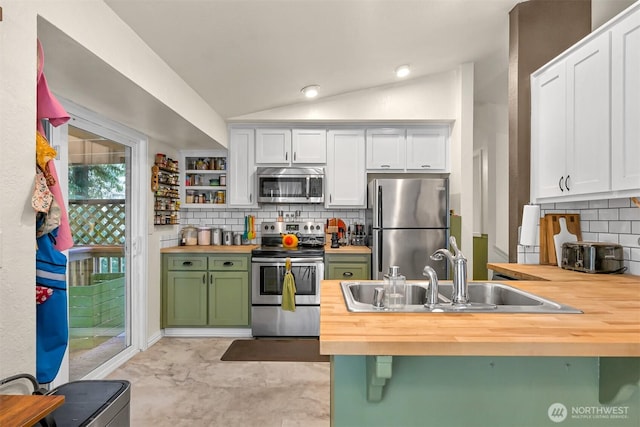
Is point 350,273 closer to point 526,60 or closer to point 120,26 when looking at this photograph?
point 526,60

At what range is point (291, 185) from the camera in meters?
4.23

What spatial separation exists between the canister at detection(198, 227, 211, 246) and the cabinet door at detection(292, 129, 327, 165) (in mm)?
1324

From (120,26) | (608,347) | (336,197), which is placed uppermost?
(120,26)

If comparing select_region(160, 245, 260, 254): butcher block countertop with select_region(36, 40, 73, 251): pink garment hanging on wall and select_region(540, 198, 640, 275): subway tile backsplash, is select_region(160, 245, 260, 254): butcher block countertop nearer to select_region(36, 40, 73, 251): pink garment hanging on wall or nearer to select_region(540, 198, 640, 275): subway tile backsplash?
select_region(36, 40, 73, 251): pink garment hanging on wall

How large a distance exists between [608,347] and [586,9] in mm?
2796

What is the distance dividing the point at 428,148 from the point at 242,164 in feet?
6.93

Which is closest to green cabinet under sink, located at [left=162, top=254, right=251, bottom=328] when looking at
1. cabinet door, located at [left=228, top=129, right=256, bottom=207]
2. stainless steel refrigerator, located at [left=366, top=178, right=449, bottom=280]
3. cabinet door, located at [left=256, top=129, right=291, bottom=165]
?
cabinet door, located at [left=228, top=129, right=256, bottom=207]

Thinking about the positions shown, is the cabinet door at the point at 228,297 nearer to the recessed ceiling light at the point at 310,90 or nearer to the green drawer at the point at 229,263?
the green drawer at the point at 229,263

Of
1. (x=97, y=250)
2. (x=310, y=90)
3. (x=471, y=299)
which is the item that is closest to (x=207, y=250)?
(x=97, y=250)

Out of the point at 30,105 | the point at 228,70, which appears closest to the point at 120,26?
the point at 30,105

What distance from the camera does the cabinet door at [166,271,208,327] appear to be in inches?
156

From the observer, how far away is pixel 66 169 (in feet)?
8.57

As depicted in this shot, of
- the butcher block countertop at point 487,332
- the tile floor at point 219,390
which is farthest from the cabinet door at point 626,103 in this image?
the tile floor at point 219,390

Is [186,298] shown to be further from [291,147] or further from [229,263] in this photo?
[291,147]
